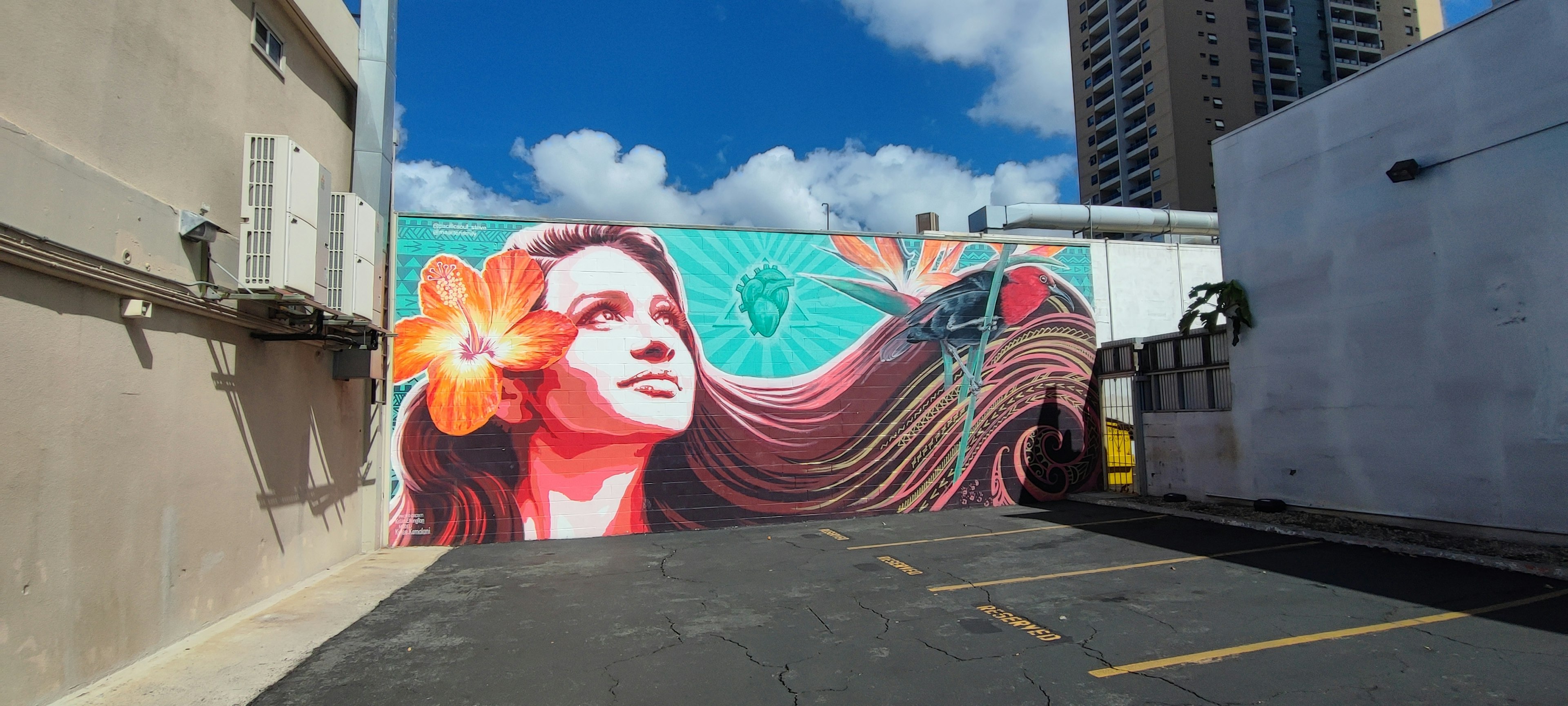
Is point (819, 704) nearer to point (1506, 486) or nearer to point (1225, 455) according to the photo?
point (1506, 486)

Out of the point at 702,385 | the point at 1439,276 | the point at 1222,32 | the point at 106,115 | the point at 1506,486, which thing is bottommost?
the point at 1506,486

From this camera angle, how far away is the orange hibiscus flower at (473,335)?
1111cm

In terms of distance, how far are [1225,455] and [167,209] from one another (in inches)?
554

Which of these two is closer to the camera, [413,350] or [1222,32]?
[413,350]

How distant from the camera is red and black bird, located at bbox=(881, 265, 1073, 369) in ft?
43.2

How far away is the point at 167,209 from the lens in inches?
235

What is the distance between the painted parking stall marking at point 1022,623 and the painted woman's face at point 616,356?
641 cm

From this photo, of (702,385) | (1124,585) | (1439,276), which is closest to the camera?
(1124,585)

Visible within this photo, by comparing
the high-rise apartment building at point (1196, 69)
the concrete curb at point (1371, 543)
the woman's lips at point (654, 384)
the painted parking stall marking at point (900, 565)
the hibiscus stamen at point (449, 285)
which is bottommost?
the painted parking stall marking at point (900, 565)

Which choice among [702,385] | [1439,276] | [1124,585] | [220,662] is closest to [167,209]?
[220,662]

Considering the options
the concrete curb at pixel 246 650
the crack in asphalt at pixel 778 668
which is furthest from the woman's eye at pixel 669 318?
the crack in asphalt at pixel 778 668

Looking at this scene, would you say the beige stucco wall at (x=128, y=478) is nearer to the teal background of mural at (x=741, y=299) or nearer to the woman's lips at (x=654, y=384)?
the woman's lips at (x=654, y=384)

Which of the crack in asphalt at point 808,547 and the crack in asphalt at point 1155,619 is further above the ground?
the crack in asphalt at point 1155,619

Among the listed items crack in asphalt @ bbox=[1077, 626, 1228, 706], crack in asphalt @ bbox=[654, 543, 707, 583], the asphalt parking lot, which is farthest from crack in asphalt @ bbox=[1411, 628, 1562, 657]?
crack in asphalt @ bbox=[654, 543, 707, 583]
